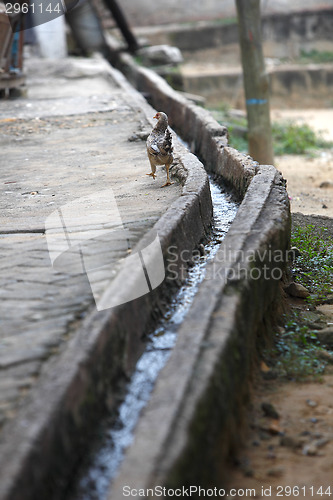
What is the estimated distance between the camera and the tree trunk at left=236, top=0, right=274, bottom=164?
7.86m

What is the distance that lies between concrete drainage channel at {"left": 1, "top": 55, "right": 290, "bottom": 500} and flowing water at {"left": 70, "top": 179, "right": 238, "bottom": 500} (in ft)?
0.24

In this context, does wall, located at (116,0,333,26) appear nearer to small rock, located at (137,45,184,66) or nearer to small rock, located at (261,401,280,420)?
small rock, located at (137,45,184,66)

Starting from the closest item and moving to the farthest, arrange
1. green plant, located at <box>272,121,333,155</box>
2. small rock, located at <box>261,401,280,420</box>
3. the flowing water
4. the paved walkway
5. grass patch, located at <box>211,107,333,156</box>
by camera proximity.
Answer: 1. the flowing water
2. the paved walkway
3. small rock, located at <box>261,401,280,420</box>
4. grass patch, located at <box>211,107,333,156</box>
5. green plant, located at <box>272,121,333,155</box>

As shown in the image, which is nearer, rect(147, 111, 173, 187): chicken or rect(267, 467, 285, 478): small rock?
rect(267, 467, 285, 478): small rock

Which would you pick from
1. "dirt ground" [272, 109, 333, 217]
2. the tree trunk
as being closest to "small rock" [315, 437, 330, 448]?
"dirt ground" [272, 109, 333, 217]

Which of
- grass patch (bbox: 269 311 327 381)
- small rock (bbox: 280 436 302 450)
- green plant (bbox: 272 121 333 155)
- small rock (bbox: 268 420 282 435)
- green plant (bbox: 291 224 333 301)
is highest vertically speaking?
small rock (bbox: 280 436 302 450)

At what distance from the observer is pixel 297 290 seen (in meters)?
4.18

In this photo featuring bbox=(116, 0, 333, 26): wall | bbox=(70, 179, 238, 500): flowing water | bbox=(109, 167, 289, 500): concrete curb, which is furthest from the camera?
bbox=(116, 0, 333, 26): wall

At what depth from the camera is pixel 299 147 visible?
10367mm

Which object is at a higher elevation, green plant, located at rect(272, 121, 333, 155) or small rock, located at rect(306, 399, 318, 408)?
small rock, located at rect(306, 399, 318, 408)

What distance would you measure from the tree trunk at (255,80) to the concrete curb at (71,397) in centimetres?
548

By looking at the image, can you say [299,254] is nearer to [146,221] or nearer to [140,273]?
[146,221]

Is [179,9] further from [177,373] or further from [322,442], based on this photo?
[177,373]

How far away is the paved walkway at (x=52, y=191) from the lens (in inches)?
102
